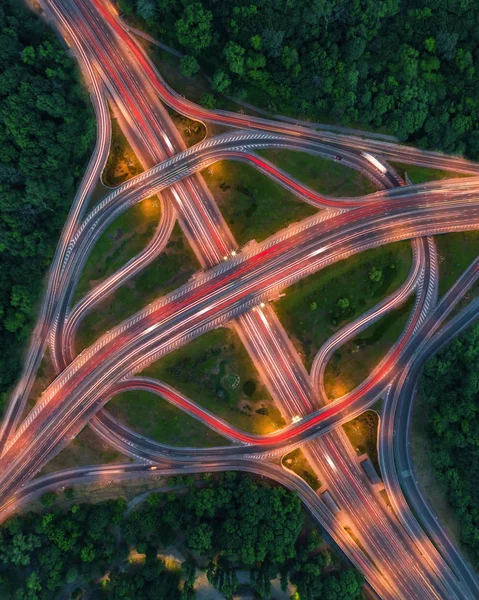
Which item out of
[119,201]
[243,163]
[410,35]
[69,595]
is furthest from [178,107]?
[69,595]

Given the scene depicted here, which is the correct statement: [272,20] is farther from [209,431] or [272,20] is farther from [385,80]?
[209,431]

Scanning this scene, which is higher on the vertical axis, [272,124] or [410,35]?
[410,35]

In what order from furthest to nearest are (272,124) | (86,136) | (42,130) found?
(272,124) → (86,136) → (42,130)

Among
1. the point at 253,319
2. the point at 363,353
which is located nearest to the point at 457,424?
the point at 363,353

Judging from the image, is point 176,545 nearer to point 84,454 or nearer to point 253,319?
point 84,454

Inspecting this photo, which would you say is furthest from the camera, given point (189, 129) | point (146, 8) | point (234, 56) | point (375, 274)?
point (189, 129)

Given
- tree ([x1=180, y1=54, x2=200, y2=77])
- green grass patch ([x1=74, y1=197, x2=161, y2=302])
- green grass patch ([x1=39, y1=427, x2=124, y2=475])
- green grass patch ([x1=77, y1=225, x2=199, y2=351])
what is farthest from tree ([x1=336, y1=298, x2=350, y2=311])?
green grass patch ([x1=39, y1=427, x2=124, y2=475])
